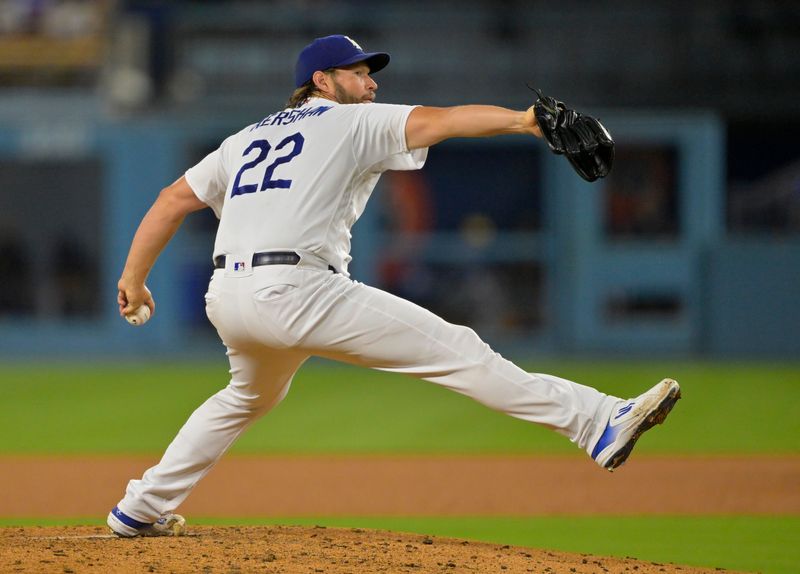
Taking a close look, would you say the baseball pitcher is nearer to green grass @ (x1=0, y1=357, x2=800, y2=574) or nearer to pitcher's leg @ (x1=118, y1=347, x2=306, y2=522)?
pitcher's leg @ (x1=118, y1=347, x2=306, y2=522)

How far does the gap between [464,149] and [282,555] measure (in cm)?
1339

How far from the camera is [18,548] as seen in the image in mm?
4719

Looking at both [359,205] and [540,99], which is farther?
[359,205]

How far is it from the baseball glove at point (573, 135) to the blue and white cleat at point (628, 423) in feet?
2.67

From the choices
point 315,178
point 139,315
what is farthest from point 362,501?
point 315,178

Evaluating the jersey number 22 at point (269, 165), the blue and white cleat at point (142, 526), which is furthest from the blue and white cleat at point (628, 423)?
the blue and white cleat at point (142, 526)

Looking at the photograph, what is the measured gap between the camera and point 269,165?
4.63m

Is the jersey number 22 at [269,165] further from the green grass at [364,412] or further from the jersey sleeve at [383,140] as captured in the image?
the green grass at [364,412]

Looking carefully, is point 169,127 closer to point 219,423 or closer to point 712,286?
point 712,286

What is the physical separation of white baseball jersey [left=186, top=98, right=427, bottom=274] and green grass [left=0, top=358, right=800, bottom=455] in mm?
4465

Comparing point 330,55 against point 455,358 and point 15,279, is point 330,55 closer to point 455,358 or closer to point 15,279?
point 455,358

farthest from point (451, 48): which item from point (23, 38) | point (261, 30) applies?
point (23, 38)

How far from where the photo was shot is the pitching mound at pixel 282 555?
14.4ft

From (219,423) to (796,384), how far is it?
9.22 meters
